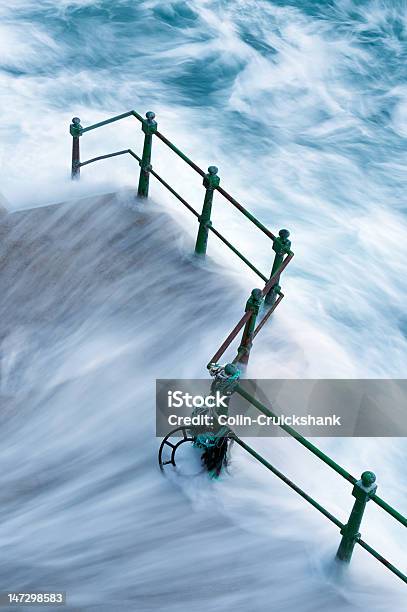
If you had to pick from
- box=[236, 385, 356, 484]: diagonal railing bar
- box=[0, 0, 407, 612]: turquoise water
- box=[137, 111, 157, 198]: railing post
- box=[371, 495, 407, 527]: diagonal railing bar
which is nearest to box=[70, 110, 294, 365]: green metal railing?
box=[137, 111, 157, 198]: railing post

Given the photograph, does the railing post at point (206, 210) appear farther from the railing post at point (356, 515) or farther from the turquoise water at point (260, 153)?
the railing post at point (356, 515)

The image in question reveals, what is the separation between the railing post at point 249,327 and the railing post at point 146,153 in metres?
2.24

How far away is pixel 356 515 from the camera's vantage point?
4391 mm

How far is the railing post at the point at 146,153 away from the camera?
6.88m

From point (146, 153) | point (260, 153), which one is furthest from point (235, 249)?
point (260, 153)

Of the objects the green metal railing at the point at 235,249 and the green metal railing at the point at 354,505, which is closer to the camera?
the green metal railing at the point at 354,505

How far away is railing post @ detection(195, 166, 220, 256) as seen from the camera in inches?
251

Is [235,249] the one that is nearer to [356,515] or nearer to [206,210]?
[206,210]

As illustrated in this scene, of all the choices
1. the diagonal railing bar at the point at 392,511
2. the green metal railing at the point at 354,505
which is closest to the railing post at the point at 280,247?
the green metal railing at the point at 354,505

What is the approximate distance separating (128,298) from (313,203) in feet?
14.1

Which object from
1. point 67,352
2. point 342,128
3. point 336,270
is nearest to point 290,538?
point 67,352

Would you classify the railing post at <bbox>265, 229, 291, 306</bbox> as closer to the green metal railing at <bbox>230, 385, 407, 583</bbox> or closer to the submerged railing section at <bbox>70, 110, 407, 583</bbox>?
the submerged railing section at <bbox>70, 110, 407, 583</bbox>

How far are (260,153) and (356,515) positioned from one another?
7602 mm

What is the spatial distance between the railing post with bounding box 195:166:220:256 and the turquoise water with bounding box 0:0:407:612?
0.76 feet
